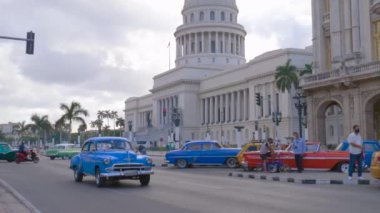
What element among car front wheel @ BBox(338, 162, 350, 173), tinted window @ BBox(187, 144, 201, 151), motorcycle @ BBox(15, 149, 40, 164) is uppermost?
tinted window @ BBox(187, 144, 201, 151)

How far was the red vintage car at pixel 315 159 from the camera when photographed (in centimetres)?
2306

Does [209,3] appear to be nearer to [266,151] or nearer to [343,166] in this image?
[266,151]

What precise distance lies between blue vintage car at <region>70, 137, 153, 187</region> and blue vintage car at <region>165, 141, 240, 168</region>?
1224 cm

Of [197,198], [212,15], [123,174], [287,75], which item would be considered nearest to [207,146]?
[123,174]

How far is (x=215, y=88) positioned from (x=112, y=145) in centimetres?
8514

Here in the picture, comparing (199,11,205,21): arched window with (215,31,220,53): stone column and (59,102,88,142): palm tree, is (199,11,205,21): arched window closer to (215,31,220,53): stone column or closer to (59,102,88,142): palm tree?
(215,31,220,53): stone column

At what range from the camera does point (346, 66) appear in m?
36.1

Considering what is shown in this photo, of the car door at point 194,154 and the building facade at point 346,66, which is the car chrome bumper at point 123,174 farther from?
the building facade at point 346,66

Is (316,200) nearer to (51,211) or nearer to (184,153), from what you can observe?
(51,211)

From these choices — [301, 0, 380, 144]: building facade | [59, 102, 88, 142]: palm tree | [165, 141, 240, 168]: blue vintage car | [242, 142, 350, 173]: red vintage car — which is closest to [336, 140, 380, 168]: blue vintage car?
[242, 142, 350, 173]: red vintage car

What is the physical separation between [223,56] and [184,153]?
90.3m

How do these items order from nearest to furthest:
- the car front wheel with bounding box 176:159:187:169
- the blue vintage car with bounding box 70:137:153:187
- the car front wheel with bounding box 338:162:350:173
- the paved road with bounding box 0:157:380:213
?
the paved road with bounding box 0:157:380:213
the blue vintage car with bounding box 70:137:153:187
the car front wheel with bounding box 338:162:350:173
the car front wheel with bounding box 176:159:187:169

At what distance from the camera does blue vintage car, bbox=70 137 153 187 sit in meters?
16.1

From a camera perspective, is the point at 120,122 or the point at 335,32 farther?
the point at 120,122
